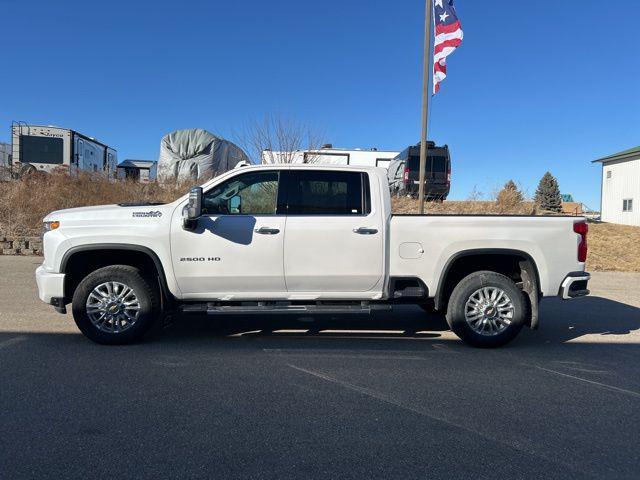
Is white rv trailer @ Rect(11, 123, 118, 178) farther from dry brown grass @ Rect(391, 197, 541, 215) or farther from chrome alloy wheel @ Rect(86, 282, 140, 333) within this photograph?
chrome alloy wheel @ Rect(86, 282, 140, 333)

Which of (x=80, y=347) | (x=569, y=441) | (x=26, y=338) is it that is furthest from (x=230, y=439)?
(x=26, y=338)

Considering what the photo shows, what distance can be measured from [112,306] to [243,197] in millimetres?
1922

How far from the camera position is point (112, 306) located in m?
5.46

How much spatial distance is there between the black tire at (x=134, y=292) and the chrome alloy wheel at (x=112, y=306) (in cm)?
3

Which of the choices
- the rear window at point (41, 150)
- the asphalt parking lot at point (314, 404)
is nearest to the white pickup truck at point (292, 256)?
the asphalt parking lot at point (314, 404)

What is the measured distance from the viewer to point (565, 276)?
5.70 metres

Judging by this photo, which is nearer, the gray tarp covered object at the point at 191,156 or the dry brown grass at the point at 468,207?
the dry brown grass at the point at 468,207

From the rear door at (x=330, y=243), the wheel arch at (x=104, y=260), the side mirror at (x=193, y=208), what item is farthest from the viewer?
the rear door at (x=330, y=243)

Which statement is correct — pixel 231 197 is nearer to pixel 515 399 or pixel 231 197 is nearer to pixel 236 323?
pixel 236 323

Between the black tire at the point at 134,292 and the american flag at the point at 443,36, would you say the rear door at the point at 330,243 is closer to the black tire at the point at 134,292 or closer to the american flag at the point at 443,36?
the black tire at the point at 134,292

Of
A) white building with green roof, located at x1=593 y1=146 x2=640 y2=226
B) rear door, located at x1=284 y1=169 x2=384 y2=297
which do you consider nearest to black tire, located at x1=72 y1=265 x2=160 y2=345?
rear door, located at x1=284 y1=169 x2=384 y2=297

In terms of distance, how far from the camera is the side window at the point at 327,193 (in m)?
5.70

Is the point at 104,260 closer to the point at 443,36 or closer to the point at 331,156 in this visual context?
the point at 443,36

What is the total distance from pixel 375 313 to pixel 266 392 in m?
3.64
